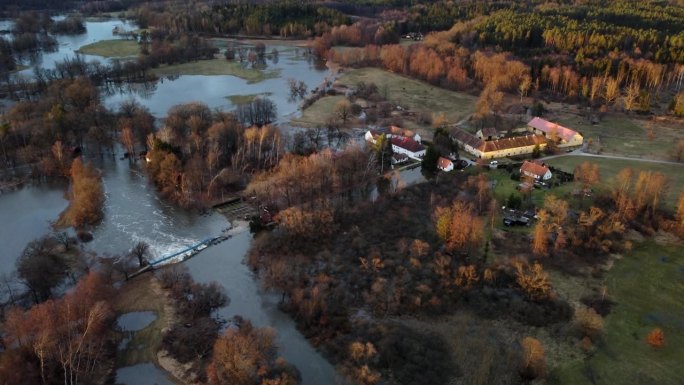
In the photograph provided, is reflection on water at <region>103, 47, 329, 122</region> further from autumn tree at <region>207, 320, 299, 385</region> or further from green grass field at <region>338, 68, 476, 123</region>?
autumn tree at <region>207, 320, 299, 385</region>

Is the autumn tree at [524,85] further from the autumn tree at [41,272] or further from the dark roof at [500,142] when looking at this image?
the autumn tree at [41,272]

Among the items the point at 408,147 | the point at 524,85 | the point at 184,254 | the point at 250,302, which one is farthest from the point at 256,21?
the point at 250,302

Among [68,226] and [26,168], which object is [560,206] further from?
[26,168]

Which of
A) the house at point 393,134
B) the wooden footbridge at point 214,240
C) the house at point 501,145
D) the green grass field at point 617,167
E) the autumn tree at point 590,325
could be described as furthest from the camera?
the house at point 393,134

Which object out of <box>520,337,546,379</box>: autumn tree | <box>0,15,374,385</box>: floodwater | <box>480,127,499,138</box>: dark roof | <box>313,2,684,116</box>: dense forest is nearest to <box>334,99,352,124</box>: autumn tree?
<box>313,2,684,116</box>: dense forest

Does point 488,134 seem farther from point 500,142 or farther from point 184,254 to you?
point 184,254

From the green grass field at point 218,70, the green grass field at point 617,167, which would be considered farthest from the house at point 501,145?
the green grass field at point 218,70

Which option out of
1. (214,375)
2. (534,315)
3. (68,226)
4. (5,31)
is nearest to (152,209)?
(68,226)
